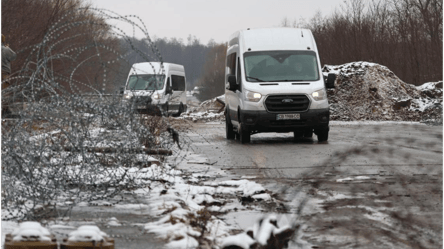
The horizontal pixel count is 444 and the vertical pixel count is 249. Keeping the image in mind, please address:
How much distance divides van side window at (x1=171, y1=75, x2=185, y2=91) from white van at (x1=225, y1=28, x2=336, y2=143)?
66.7ft

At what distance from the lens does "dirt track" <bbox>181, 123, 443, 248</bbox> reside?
11.8ft

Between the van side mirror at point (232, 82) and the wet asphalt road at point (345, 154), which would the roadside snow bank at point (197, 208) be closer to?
the wet asphalt road at point (345, 154)

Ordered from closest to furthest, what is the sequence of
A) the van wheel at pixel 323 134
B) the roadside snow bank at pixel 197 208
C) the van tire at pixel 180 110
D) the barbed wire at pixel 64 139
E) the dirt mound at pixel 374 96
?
the roadside snow bank at pixel 197 208 < the barbed wire at pixel 64 139 < the van wheel at pixel 323 134 < the dirt mound at pixel 374 96 < the van tire at pixel 180 110

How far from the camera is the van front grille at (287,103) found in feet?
58.2

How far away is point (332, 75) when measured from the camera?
59.2 feet

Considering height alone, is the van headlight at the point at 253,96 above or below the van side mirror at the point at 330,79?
below

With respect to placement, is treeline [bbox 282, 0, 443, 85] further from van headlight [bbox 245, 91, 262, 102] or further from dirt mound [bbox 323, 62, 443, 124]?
van headlight [bbox 245, 91, 262, 102]

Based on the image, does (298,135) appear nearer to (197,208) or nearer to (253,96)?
(253,96)

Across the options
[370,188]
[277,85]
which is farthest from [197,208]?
[277,85]

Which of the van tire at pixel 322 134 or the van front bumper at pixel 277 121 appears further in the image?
the van tire at pixel 322 134

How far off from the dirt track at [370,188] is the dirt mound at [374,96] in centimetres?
2351

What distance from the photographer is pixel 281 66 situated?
18.6m

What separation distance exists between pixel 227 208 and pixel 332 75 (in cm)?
1094

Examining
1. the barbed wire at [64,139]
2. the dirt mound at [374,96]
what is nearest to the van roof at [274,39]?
the barbed wire at [64,139]
